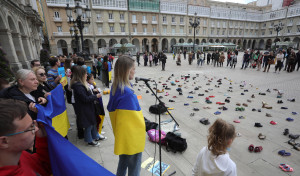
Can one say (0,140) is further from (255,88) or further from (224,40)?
(224,40)

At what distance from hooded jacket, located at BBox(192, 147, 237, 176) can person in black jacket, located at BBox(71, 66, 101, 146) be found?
2.20 meters

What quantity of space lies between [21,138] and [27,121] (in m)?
0.11

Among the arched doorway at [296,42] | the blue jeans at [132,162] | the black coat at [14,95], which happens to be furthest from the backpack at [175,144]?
the arched doorway at [296,42]

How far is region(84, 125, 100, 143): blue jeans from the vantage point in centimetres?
338

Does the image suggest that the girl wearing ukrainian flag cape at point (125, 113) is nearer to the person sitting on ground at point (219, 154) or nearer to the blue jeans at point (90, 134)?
the person sitting on ground at point (219, 154)

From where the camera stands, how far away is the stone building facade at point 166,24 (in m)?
36.9

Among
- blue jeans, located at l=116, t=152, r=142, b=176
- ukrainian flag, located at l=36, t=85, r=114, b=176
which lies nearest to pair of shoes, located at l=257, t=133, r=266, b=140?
blue jeans, located at l=116, t=152, r=142, b=176

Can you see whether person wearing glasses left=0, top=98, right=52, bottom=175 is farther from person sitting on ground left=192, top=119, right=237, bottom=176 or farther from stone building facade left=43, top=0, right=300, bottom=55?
stone building facade left=43, top=0, right=300, bottom=55

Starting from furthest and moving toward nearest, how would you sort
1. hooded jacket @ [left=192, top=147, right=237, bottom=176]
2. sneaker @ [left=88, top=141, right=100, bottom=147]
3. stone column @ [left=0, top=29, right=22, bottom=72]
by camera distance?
stone column @ [left=0, top=29, right=22, bottom=72]
sneaker @ [left=88, top=141, right=100, bottom=147]
hooded jacket @ [left=192, top=147, right=237, bottom=176]

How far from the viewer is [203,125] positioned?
4.54 meters

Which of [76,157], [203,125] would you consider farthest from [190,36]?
[76,157]

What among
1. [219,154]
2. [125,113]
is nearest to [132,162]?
[125,113]

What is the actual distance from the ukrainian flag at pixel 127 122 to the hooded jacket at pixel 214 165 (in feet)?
2.57

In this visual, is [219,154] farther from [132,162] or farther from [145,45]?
[145,45]
